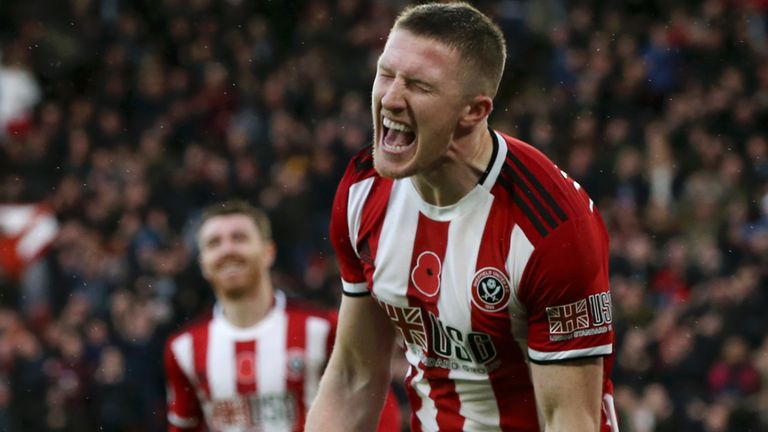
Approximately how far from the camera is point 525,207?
4.27 metres

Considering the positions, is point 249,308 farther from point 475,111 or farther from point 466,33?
point 466,33

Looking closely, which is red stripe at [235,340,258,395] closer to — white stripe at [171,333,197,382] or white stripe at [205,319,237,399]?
white stripe at [205,319,237,399]

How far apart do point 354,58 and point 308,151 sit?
227 centimetres

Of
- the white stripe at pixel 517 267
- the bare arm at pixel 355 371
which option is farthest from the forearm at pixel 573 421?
the bare arm at pixel 355 371

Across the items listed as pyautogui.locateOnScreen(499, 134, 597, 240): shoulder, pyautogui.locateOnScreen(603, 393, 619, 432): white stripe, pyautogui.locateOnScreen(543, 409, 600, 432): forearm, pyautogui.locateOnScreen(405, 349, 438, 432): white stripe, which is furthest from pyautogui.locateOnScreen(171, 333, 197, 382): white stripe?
pyautogui.locateOnScreen(543, 409, 600, 432): forearm

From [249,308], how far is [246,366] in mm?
322

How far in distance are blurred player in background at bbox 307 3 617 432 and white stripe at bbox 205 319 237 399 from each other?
224 centimetres

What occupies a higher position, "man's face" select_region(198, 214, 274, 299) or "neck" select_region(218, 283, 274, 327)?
"man's face" select_region(198, 214, 274, 299)

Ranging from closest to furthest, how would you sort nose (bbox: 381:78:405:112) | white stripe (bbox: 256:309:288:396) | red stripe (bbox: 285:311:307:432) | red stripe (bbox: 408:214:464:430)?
nose (bbox: 381:78:405:112)
red stripe (bbox: 408:214:464:430)
red stripe (bbox: 285:311:307:432)
white stripe (bbox: 256:309:288:396)

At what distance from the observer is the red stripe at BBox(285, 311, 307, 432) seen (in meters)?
6.85

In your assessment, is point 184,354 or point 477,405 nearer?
point 477,405

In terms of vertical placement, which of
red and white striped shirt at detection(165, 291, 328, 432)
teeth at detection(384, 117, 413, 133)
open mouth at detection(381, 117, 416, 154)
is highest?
teeth at detection(384, 117, 413, 133)

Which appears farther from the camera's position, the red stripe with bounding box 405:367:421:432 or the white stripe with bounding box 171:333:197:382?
the white stripe with bounding box 171:333:197:382

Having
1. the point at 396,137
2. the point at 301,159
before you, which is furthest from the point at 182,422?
the point at 301,159
